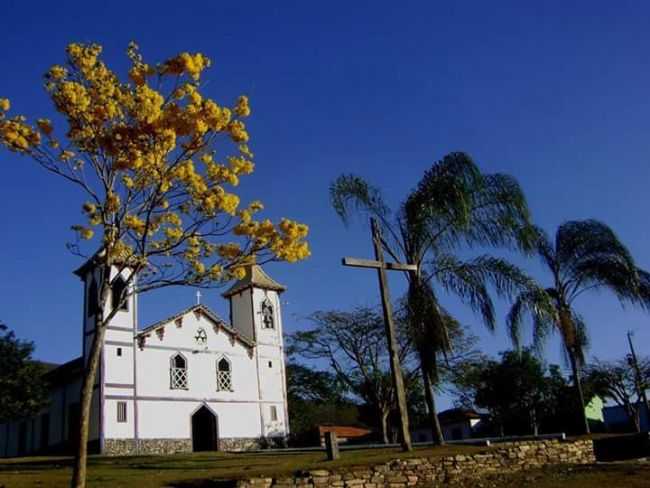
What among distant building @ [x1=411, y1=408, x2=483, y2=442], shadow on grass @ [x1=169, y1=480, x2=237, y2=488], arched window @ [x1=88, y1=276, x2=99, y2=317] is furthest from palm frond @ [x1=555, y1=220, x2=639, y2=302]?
distant building @ [x1=411, y1=408, x2=483, y2=442]

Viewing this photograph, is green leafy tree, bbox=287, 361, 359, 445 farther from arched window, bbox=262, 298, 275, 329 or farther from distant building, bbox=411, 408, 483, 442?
distant building, bbox=411, 408, 483, 442

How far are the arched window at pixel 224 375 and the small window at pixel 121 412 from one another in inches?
225

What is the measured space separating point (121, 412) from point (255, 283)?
1097cm

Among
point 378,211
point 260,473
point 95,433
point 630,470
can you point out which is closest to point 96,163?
point 260,473

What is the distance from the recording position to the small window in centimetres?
3005

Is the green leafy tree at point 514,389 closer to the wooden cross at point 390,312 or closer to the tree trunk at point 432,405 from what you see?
the tree trunk at point 432,405

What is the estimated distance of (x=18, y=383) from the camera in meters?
29.7

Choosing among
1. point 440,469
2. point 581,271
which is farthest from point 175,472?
point 581,271

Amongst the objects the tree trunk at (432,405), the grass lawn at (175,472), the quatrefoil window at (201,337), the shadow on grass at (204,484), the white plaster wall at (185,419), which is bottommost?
the shadow on grass at (204,484)

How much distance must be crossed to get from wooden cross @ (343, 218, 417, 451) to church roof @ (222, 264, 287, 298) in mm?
20429

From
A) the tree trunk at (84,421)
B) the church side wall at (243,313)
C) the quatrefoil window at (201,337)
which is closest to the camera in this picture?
the tree trunk at (84,421)

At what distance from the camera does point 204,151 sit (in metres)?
13.6

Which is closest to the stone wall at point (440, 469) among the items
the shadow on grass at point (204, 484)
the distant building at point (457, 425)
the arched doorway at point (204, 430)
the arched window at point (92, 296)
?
the shadow on grass at point (204, 484)

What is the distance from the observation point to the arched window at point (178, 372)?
33.0 m
